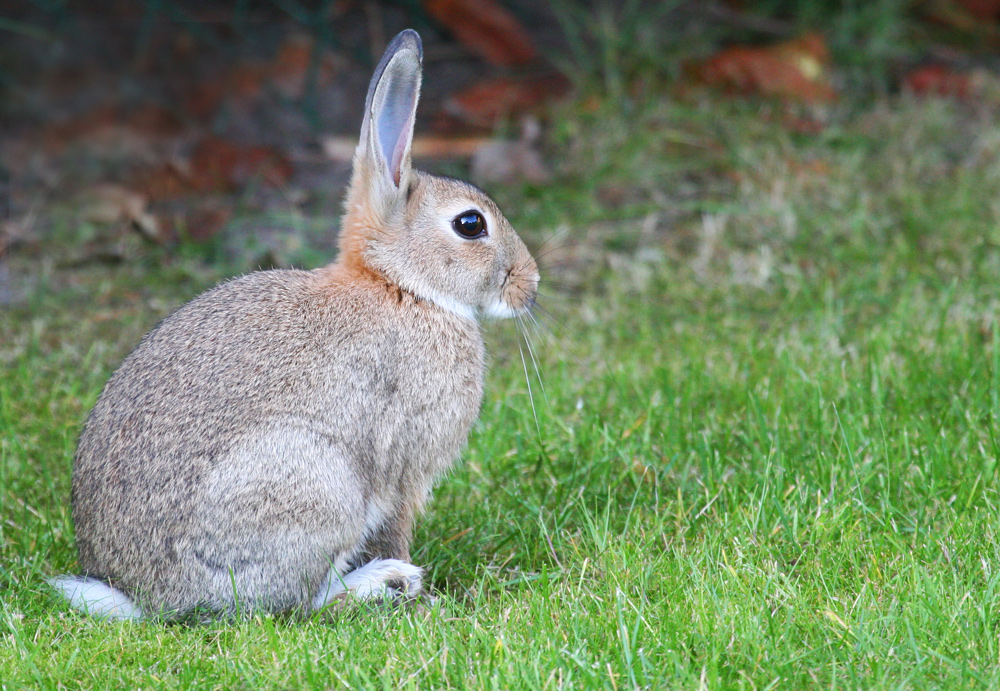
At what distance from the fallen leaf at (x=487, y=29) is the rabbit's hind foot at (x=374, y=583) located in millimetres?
4303

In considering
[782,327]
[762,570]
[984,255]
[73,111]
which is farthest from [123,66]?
[762,570]

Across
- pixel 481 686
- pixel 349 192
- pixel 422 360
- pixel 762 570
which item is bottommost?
pixel 481 686

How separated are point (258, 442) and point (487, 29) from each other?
4.40 meters

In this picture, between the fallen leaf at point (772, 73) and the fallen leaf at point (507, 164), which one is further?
the fallen leaf at point (772, 73)

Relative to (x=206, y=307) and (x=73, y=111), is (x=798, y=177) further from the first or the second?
(x=73, y=111)

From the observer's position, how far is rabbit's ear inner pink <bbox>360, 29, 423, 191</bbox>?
3219 millimetres

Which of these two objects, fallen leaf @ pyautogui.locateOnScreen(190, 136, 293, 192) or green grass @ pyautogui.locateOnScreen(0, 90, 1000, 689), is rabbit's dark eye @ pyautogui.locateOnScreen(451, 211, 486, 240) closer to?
green grass @ pyautogui.locateOnScreen(0, 90, 1000, 689)

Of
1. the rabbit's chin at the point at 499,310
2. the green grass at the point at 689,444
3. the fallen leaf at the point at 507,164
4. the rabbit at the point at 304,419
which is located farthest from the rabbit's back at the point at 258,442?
the fallen leaf at the point at 507,164

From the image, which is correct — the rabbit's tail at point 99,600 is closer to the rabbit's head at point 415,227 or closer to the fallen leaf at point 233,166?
the rabbit's head at point 415,227

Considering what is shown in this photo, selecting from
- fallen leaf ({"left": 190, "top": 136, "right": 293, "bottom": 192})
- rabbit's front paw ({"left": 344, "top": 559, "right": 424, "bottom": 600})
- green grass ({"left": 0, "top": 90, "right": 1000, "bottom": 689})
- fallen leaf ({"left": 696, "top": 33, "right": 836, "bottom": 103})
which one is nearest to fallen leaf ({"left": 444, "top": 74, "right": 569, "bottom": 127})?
green grass ({"left": 0, "top": 90, "right": 1000, "bottom": 689})

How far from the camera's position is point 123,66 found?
725 cm

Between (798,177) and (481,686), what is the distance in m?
3.97

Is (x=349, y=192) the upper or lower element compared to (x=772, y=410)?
upper

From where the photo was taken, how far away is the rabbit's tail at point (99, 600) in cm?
299
